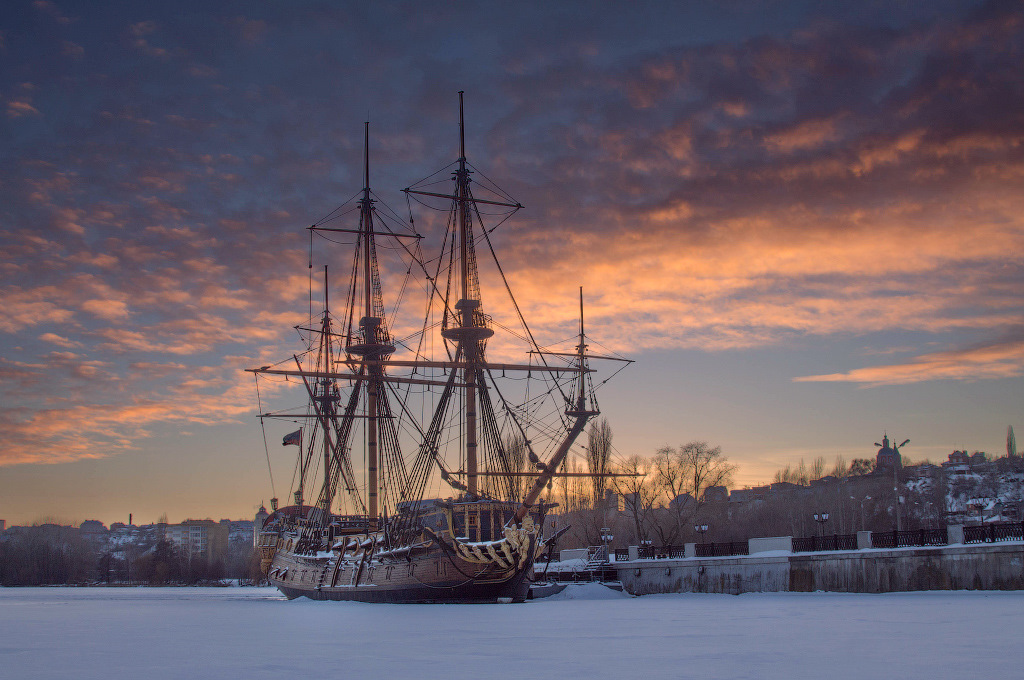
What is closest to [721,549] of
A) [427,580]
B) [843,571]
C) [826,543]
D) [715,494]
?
→ [826,543]

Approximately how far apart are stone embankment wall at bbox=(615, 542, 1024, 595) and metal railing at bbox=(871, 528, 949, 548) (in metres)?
1.41

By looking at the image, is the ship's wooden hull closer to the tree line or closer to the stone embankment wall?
the stone embankment wall

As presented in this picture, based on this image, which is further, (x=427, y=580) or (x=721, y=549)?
(x=721, y=549)

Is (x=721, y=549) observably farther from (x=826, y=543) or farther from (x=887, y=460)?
(x=887, y=460)

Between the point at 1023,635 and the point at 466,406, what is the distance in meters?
40.0

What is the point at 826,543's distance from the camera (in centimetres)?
4341

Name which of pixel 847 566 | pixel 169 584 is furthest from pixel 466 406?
pixel 169 584

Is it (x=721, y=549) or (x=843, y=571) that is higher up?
(x=721, y=549)

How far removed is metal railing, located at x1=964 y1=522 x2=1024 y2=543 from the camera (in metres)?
33.0

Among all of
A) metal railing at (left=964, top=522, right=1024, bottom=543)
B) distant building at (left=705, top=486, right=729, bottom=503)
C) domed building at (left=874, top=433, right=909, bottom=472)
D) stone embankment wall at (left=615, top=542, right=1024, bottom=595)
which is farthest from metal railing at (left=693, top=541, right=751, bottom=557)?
domed building at (left=874, top=433, right=909, bottom=472)

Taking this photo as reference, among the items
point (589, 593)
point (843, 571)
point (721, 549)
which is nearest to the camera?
point (843, 571)

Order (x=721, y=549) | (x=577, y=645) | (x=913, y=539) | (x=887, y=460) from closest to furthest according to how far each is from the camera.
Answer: (x=577, y=645)
(x=913, y=539)
(x=721, y=549)
(x=887, y=460)

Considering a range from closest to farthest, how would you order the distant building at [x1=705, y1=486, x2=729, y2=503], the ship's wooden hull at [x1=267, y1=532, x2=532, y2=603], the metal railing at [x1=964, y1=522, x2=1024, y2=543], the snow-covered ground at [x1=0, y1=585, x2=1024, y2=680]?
the snow-covered ground at [x1=0, y1=585, x2=1024, y2=680], the metal railing at [x1=964, y1=522, x2=1024, y2=543], the ship's wooden hull at [x1=267, y1=532, x2=532, y2=603], the distant building at [x1=705, y1=486, x2=729, y2=503]

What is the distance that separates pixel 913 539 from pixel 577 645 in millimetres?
24574
